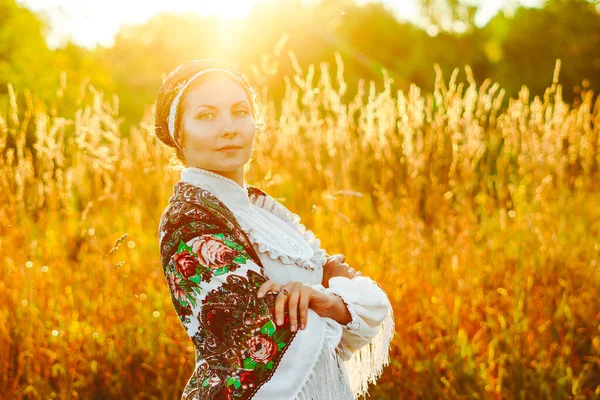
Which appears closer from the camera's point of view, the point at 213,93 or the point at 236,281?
the point at 236,281

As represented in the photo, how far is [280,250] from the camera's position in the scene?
5.55ft

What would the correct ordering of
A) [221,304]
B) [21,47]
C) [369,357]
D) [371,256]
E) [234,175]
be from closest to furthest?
[221,304], [234,175], [369,357], [371,256], [21,47]

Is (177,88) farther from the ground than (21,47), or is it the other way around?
(21,47)

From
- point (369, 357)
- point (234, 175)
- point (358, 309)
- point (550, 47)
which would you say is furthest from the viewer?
point (550, 47)

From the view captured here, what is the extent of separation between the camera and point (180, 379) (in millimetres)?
2900

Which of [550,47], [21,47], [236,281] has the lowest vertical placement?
[236,281]

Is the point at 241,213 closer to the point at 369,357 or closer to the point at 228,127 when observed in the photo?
the point at 228,127

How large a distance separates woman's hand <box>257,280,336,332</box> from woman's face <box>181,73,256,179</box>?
14.3 inches

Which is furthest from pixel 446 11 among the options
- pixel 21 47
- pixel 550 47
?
pixel 21 47

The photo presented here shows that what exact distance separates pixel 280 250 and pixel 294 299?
0.82 ft

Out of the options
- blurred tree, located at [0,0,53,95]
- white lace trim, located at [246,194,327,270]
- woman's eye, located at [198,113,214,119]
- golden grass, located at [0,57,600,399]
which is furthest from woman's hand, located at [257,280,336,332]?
blurred tree, located at [0,0,53,95]

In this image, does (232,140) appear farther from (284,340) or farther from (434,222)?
(434,222)

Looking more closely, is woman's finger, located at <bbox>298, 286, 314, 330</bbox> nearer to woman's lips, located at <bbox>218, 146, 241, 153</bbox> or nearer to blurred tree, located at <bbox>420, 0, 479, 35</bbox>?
woman's lips, located at <bbox>218, 146, 241, 153</bbox>

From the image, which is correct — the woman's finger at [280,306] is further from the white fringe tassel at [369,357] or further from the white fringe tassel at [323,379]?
the white fringe tassel at [369,357]
